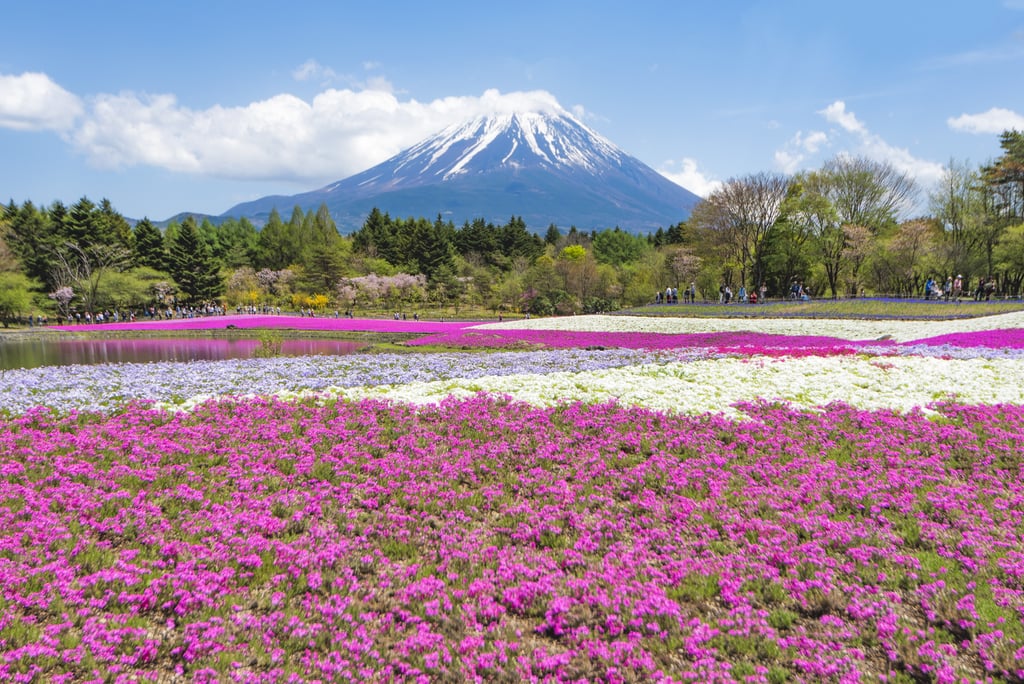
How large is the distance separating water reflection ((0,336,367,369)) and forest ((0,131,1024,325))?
28170mm

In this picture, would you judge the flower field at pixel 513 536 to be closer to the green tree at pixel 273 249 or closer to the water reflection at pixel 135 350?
the water reflection at pixel 135 350

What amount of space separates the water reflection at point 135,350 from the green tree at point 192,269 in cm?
3874

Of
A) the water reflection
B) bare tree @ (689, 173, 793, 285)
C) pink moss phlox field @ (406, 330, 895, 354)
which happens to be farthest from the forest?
pink moss phlox field @ (406, 330, 895, 354)

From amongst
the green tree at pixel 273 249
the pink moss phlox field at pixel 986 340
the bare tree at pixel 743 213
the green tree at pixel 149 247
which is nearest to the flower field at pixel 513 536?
the pink moss phlox field at pixel 986 340

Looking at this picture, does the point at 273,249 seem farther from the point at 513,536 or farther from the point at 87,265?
the point at 513,536

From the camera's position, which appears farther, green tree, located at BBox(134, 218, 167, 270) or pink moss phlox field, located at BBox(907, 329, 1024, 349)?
green tree, located at BBox(134, 218, 167, 270)

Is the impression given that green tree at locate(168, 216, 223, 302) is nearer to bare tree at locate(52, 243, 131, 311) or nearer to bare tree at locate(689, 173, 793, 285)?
bare tree at locate(52, 243, 131, 311)

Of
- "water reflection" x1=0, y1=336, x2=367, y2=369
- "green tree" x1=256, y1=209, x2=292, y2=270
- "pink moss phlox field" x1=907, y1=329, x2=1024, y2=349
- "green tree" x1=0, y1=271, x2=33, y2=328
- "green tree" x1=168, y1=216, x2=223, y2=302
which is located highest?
"green tree" x1=256, y1=209, x2=292, y2=270

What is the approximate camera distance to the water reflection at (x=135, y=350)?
28375 millimetres

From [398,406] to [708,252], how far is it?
62.2m

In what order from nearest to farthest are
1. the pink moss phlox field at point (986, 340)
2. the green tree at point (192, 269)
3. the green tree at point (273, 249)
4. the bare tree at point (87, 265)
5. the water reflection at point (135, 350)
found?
the pink moss phlox field at point (986, 340), the water reflection at point (135, 350), the bare tree at point (87, 265), the green tree at point (192, 269), the green tree at point (273, 249)

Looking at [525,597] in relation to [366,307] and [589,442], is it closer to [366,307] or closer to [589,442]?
[589,442]

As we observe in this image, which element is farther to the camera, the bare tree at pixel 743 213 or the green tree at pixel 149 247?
the green tree at pixel 149 247

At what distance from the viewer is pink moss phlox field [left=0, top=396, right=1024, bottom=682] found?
4492mm
